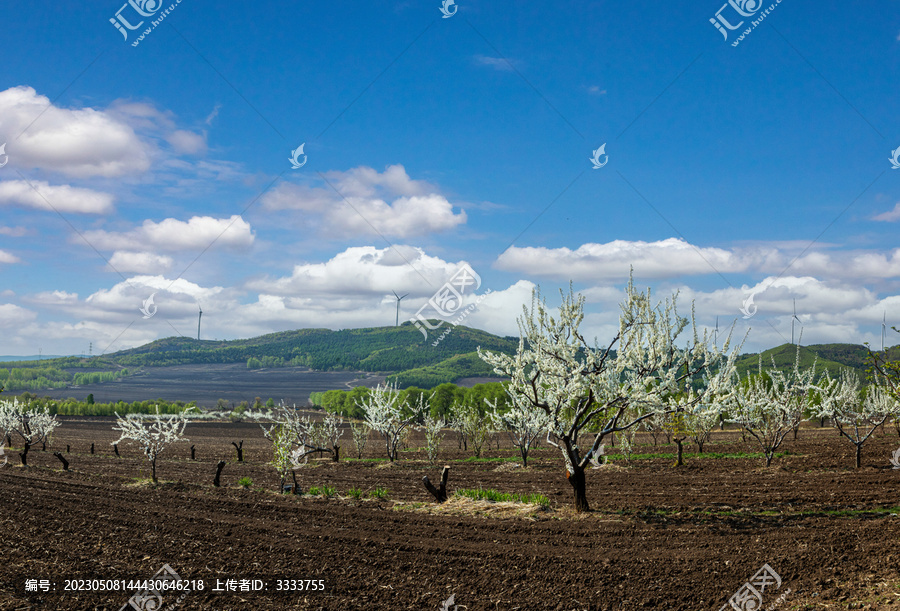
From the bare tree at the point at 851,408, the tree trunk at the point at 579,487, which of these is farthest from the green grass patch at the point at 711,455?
the tree trunk at the point at 579,487

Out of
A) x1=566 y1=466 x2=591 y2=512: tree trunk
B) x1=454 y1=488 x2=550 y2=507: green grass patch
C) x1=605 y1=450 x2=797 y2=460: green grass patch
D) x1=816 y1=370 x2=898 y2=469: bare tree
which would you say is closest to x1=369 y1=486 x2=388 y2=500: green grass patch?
x1=454 y1=488 x2=550 y2=507: green grass patch

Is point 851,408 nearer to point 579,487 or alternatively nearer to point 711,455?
point 711,455

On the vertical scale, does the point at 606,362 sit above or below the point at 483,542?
above

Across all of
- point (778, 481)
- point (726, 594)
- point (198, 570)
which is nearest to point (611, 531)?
point (726, 594)

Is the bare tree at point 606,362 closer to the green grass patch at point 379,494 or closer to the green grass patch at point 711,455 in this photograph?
the green grass patch at point 379,494

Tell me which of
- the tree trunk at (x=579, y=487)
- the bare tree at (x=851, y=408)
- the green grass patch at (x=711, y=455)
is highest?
the bare tree at (x=851, y=408)

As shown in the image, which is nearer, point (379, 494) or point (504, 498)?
point (504, 498)

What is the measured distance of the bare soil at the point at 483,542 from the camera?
10898 millimetres

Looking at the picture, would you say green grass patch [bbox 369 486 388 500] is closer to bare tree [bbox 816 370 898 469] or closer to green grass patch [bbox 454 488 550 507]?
green grass patch [bbox 454 488 550 507]

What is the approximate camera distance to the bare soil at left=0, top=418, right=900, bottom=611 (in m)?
10.9

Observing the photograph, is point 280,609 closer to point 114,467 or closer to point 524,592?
point 524,592

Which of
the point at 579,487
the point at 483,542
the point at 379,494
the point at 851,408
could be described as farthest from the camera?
the point at 851,408

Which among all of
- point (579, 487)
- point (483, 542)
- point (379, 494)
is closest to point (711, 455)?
point (579, 487)

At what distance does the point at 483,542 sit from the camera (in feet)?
46.3
